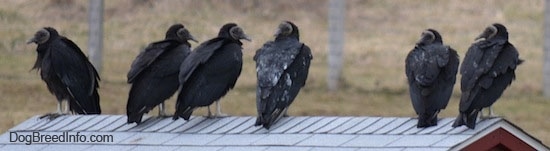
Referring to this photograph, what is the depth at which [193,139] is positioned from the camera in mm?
10797

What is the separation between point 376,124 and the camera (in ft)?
34.0

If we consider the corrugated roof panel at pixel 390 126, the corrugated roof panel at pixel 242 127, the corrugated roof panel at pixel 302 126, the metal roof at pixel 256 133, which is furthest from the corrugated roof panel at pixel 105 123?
the corrugated roof panel at pixel 390 126

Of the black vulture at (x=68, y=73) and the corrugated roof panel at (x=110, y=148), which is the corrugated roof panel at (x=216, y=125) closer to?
the corrugated roof panel at (x=110, y=148)

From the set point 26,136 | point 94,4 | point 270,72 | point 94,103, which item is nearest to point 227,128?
point 270,72

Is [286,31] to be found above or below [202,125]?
above

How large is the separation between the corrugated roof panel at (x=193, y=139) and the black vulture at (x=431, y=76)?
4.08ft

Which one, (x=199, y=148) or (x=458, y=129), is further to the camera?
(x=199, y=148)

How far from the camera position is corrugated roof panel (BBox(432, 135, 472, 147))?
980 cm

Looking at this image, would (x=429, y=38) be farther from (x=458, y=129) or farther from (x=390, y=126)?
(x=458, y=129)

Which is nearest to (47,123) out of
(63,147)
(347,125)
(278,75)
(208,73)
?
(63,147)

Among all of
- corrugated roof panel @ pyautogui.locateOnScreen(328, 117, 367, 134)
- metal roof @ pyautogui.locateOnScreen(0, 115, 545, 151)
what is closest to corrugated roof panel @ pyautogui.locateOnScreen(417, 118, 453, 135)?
metal roof @ pyautogui.locateOnScreen(0, 115, 545, 151)

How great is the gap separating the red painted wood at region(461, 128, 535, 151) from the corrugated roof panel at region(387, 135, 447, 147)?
20cm

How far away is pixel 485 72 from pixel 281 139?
4.69 ft

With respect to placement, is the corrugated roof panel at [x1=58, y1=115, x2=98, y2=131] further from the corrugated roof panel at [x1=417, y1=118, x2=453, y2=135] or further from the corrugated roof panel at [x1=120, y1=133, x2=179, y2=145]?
the corrugated roof panel at [x1=417, y1=118, x2=453, y2=135]
